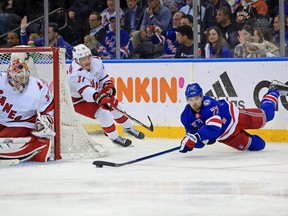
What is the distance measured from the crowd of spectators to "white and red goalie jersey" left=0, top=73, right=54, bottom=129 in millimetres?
2256

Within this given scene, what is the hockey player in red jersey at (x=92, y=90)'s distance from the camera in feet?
26.2

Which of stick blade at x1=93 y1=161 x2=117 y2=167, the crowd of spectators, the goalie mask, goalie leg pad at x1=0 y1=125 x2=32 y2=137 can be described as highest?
the crowd of spectators

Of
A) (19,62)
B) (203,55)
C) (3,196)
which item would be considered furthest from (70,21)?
(3,196)

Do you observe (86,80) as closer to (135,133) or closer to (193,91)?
(135,133)

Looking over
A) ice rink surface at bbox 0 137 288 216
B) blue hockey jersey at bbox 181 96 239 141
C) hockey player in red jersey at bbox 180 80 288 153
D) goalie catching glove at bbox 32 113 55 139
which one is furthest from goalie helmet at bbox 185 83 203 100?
goalie catching glove at bbox 32 113 55 139

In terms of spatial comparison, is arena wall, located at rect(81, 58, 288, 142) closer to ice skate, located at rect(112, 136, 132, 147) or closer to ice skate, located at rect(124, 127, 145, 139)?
ice skate, located at rect(124, 127, 145, 139)

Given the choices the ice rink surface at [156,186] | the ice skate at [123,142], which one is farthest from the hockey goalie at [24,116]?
the ice skate at [123,142]

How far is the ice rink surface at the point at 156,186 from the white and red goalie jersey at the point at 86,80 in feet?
2.16

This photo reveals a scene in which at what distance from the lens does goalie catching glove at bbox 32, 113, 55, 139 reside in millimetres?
6832

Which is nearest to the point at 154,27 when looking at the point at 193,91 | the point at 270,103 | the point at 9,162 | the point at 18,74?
the point at 270,103

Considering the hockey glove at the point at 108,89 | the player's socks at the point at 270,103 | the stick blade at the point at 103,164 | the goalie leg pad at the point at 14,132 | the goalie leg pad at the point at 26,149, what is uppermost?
the hockey glove at the point at 108,89

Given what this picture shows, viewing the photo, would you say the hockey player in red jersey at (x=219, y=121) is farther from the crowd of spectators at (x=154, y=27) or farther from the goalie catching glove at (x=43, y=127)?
the goalie catching glove at (x=43, y=127)

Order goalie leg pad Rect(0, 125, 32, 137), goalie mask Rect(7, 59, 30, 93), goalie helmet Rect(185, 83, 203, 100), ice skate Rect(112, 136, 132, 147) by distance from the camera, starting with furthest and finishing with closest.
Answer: ice skate Rect(112, 136, 132, 147) → goalie helmet Rect(185, 83, 203, 100) → goalie leg pad Rect(0, 125, 32, 137) → goalie mask Rect(7, 59, 30, 93)

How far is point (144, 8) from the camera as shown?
9.24m
